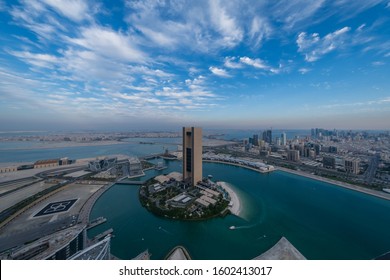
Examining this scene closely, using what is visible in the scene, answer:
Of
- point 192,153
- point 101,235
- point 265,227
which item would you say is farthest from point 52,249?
point 192,153

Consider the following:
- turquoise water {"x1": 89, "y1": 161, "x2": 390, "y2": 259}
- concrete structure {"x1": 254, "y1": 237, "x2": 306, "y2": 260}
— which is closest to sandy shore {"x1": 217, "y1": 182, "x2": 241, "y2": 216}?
turquoise water {"x1": 89, "y1": 161, "x2": 390, "y2": 259}

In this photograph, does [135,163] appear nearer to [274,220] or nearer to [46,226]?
[46,226]

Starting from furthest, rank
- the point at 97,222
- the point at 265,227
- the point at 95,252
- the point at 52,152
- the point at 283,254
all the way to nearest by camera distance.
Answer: the point at 52,152
the point at 97,222
the point at 265,227
the point at 283,254
the point at 95,252

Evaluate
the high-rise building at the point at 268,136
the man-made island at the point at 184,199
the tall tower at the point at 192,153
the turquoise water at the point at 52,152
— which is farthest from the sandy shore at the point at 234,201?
the high-rise building at the point at 268,136

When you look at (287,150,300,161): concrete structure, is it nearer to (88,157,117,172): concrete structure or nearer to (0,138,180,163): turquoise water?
(0,138,180,163): turquoise water

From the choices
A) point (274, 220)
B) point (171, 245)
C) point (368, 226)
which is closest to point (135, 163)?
point (171, 245)

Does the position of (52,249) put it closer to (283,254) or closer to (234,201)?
(283,254)
